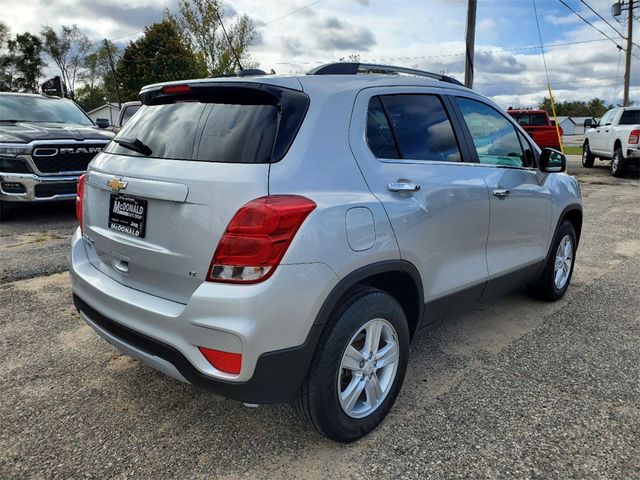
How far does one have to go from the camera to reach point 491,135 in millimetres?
3641

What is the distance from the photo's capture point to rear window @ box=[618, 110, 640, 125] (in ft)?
48.0

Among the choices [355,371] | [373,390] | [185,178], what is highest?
[185,178]

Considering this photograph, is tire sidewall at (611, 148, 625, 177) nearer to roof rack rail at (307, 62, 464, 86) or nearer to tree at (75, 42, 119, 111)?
roof rack rail at (307, 62, 464, 86)

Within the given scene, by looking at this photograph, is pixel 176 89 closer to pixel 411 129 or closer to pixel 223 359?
pixel 411 129

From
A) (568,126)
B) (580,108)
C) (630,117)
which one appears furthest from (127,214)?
(580,108)

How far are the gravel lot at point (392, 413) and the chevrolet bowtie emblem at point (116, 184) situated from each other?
121 centimetres

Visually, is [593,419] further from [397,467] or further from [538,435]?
[397,467]

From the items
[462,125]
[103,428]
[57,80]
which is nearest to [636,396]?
[462,125]

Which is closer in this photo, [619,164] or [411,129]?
[411,129]

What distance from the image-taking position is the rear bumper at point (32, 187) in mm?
7156

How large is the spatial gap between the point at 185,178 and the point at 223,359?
0.79 m

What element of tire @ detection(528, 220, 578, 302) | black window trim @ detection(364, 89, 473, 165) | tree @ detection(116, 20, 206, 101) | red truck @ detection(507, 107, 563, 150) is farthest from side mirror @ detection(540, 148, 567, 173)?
tree @ detection(116, 20, 206, 101)

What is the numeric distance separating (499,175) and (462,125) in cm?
46

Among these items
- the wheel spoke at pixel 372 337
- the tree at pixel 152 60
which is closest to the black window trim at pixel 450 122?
the wheel spoke at pixel 372 337
